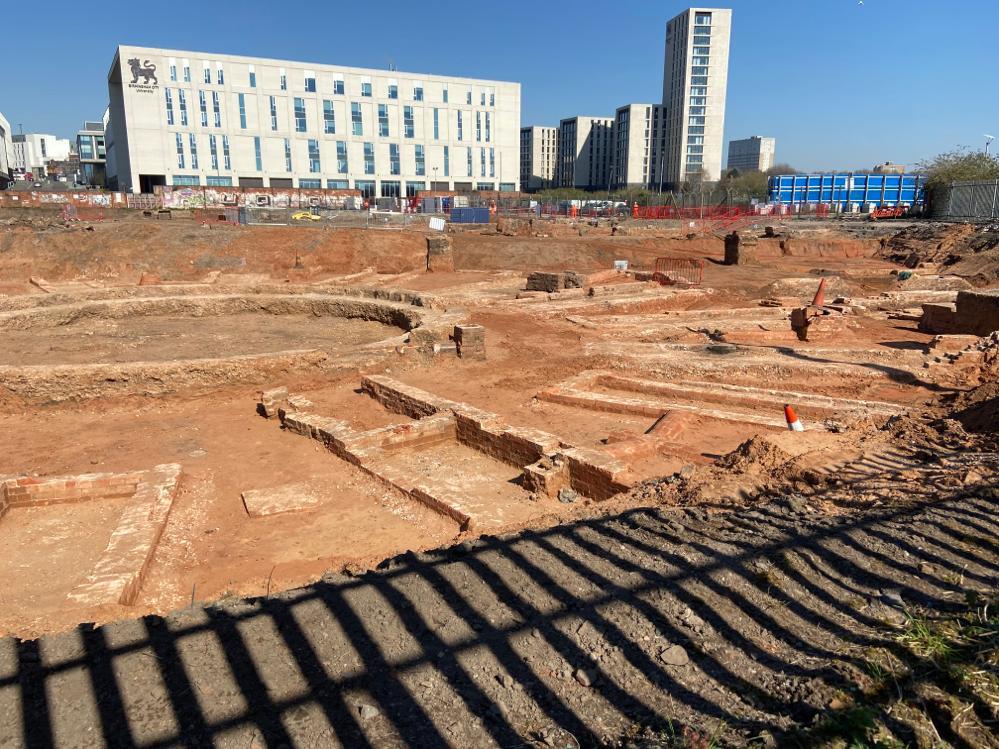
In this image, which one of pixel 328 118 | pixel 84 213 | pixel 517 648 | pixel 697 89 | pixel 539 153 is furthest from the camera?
pixel 539 153

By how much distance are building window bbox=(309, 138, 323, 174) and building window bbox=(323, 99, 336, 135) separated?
160 centimetres

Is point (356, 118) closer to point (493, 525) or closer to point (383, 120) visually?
point (383, 120)

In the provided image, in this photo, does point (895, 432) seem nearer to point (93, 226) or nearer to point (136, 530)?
point (136, 530)

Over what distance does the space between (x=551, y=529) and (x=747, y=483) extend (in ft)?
7.24

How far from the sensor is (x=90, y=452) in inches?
310

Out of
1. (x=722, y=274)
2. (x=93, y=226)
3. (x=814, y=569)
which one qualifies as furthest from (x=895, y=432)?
(x=93, y=226)

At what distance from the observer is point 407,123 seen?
6172 centimetres

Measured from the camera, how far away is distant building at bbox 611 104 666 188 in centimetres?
9725

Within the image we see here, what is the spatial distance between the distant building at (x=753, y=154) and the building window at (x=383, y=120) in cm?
10633

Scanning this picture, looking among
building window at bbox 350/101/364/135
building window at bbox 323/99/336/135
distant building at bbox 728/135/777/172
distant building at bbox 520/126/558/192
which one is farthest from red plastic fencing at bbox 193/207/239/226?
distant building at bbox 728/135/777/172

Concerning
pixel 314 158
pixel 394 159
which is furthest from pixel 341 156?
pixel 394 159

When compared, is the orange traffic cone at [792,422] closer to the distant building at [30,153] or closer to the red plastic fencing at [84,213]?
the red plastic fencing at [84,213]

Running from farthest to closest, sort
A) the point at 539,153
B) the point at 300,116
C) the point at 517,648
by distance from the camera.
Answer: the point at 539,153 → the point at 300,116 → the point at 517,648

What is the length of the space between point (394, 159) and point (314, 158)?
7527 mm
